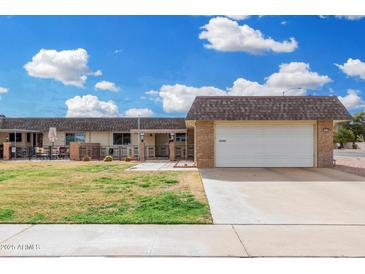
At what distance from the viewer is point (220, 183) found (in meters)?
12.3

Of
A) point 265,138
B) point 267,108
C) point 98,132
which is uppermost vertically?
point 267,108

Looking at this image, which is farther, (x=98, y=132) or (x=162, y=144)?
(x=98, y=132)

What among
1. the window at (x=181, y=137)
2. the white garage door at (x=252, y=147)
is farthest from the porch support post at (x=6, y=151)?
the white garage door at (x=252, y=147)

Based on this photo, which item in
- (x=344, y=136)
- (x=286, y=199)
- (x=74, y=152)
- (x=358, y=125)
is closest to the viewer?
(x=286, y=199)

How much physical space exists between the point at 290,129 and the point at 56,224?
1448 cm

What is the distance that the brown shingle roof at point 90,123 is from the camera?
31.5 meters

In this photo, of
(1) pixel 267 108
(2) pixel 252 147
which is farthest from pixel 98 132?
(1) pixel 267 108

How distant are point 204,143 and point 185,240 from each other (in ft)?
41.7

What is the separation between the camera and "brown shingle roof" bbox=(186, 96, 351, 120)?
58.3 ft

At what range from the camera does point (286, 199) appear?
9227 millimetres

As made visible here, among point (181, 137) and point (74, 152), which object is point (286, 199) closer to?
point (74, 152)

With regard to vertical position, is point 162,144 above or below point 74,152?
above

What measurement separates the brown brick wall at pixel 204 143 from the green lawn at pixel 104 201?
548 cm

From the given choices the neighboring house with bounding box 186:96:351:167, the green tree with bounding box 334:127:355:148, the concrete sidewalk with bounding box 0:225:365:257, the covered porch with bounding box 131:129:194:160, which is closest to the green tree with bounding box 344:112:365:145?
the green tree with bounding box 334:127:355:148
